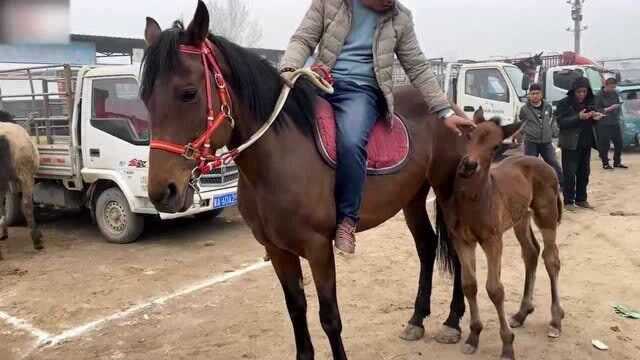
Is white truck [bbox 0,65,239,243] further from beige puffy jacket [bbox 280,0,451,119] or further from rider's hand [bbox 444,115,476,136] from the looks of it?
rider's hand [bbox 444,115,476,136]

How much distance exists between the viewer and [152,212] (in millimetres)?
6621

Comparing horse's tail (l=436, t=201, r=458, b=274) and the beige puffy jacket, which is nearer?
the beige puffy jacket

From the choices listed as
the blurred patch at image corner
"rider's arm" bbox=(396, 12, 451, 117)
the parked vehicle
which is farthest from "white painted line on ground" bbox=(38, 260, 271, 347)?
the parked vehicle

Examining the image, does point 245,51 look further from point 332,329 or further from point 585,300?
point 585,300

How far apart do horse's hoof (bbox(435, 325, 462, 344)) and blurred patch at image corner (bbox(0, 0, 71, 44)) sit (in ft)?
11.3

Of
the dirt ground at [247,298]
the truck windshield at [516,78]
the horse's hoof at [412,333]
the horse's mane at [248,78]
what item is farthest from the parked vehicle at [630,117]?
the horse's mane at [248,78]

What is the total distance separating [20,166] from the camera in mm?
6867

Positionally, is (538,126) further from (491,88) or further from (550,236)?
(491,88)

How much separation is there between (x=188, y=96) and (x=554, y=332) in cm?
301

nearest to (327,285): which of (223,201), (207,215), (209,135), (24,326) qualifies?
(209,135)

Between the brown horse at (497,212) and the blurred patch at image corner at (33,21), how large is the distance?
9.52 ft

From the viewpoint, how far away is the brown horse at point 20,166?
664cm

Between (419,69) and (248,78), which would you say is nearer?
(248,78)

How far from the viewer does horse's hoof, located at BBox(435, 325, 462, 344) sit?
3793mm
